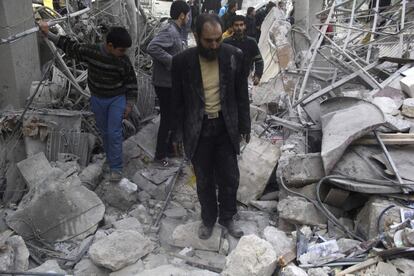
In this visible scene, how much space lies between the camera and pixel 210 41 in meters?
3.30

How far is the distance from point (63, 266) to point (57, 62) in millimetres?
2664

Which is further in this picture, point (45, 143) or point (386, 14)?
point (386, 14)

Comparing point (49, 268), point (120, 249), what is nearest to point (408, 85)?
point (120, 249)

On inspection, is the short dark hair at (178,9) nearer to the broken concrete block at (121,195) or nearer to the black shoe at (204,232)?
the broken concrete block at (121,195)

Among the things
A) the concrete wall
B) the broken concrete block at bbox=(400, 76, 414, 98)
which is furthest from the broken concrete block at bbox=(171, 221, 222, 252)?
the concrete wall

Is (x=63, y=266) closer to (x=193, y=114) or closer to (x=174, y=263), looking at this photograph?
(x=174, y=263)

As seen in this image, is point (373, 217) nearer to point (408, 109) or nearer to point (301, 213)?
point (301, 213)

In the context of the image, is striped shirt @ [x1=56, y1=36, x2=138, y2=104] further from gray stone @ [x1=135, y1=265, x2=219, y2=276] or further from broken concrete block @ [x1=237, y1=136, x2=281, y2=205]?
gray stone @ [x1=135, y1=265, x2=219, y2=276]

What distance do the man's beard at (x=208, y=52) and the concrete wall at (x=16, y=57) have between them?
3253 mm

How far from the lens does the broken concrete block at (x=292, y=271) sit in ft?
10.3

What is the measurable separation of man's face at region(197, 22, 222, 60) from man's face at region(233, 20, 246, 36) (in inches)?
98.6

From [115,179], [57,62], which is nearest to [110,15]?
[57,62]

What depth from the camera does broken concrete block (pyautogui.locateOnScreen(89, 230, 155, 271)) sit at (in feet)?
11.6

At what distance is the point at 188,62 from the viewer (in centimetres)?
345
